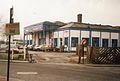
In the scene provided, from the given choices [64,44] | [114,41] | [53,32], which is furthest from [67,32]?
[114,41]

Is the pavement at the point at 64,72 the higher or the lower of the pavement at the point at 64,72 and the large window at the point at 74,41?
the lower

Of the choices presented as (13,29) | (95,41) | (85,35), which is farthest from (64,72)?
(95,41)

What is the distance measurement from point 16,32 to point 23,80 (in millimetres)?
4034

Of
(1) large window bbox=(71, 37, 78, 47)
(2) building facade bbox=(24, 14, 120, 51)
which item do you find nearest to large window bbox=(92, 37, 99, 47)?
(2) building facade bbox=(24, 14, 120, 51)

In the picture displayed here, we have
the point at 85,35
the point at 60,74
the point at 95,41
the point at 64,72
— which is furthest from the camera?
the point at 95,41

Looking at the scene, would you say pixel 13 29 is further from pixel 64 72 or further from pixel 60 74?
pixel 64 72

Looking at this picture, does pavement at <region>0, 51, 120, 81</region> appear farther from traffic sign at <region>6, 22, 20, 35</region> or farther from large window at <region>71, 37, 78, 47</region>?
large window at <region>71, 37, 78, 47</region>

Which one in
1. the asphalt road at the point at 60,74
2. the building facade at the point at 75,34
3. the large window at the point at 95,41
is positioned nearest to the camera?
the asphalt road at the point at 60,74

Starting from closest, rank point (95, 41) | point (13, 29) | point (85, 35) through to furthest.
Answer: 1. point (13, 29)
2. point (85, 35)
3. point (95, 41)

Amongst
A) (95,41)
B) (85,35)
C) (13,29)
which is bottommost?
(13,29)

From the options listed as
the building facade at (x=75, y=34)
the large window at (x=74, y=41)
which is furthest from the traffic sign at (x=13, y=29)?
the large window at (x=74, y=41)

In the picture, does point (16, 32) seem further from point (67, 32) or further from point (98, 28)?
point (98, 28)

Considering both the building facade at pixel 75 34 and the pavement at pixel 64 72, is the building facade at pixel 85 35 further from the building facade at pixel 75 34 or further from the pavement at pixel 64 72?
the pavement at pixel 64 72

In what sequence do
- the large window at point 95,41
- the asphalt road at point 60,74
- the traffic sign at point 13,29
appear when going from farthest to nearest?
the large window at point 95,41 < the asphalt road at point 60,74 < the traffic sign at point 13,29
